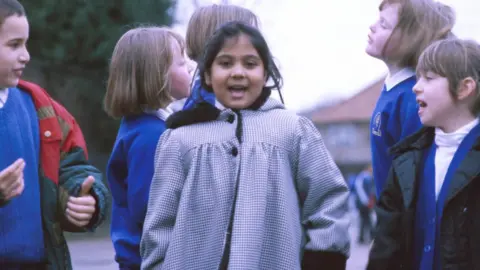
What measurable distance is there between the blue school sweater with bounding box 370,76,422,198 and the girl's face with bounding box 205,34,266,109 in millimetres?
953

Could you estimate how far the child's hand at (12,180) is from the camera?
10.8ft

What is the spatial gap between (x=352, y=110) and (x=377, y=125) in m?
73.7

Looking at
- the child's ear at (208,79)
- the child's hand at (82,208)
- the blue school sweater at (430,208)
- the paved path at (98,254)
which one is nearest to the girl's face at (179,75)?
the child's ear at (208,79)

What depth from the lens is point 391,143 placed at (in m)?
4.29

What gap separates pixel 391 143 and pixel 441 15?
0.69 metres

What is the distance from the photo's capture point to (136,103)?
4172 millimetres

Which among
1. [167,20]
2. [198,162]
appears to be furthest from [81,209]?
[167,20]

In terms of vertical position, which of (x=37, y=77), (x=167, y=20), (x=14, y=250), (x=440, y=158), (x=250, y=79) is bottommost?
(x=37, y=77)

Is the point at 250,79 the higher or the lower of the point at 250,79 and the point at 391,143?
the higher

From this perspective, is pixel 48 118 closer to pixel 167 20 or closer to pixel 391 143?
pixel 391 143

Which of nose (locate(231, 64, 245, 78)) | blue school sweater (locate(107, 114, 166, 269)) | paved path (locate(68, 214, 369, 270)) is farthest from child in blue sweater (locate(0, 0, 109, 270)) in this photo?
paved path (locate(68, 214, 369, 270))

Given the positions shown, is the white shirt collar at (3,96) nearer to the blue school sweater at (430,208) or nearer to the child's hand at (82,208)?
the child's hand at (82,208)

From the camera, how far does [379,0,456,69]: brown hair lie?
439cm

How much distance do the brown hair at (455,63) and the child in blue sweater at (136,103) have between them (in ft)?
3.91
